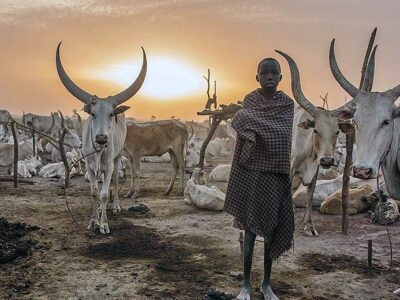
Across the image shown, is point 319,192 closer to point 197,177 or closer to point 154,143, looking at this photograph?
point 197,177

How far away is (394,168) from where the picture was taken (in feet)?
14.0

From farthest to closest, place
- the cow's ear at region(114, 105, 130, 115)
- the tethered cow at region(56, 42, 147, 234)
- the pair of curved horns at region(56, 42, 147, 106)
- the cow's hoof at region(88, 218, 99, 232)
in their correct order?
the pair of curved horns at region(56, 42, 147, 106), the cow's ear at region(114, 105, 130, 115), the cow's hoof at region(88, 218, 99, 232), the tethered cow at region(56, 42, 147, 234)

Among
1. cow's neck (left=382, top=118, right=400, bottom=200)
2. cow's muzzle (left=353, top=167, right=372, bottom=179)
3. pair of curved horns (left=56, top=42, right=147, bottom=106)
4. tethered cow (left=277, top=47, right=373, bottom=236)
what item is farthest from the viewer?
pair of curved horns (left=56, top=42, right=147, bottom=106)

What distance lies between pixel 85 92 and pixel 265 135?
4078mm

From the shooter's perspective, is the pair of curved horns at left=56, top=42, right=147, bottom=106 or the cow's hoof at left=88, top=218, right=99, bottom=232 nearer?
the cow's hoof at left=88, top=218, right=99, bottom=232

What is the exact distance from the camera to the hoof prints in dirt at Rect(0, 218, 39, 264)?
494 centimetres

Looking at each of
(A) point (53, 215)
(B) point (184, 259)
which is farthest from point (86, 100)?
(B) point (184, 259)

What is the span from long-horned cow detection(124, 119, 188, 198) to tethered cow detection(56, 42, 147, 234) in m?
2.97

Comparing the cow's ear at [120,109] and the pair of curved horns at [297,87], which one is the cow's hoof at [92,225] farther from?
the pair of curved horns at [297,87]

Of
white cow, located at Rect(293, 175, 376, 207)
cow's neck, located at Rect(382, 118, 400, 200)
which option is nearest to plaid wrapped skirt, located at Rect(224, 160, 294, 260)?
cow's neck, located at Rect(382, 118, 400, 200)

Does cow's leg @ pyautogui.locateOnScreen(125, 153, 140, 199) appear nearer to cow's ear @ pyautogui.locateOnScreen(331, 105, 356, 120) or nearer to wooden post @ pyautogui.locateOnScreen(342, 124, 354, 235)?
wooden post @ pyautogui.locateOnScreen(342, 124, 354, 235)

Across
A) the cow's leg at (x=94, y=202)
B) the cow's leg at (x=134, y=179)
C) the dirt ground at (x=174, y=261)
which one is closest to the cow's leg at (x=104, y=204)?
the cow's leg at (x=94, y=202)

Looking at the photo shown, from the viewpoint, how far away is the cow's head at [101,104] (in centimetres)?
614

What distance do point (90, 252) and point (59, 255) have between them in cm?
38
